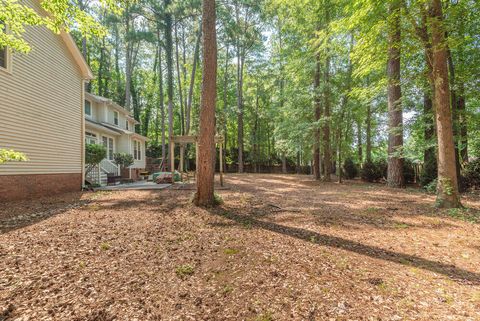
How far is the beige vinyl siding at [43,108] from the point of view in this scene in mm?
6938

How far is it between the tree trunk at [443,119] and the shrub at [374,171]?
8.79 metres

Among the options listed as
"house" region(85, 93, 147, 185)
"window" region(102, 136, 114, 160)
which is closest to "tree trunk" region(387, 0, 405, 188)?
"house" region(85, 93, 147, 185)

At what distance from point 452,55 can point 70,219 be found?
13540 millimetres

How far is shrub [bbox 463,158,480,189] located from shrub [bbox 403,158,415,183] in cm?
297

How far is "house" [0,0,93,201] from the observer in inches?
270

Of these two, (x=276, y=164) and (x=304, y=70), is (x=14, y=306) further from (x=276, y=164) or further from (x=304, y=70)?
(x=276, y=164)

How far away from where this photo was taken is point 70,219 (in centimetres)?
481

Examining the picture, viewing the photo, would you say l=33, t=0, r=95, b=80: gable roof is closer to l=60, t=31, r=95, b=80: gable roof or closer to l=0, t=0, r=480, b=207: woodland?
l=60, t=31, r=95, b=80: gable roof

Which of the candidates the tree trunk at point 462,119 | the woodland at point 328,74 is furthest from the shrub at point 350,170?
the tree trunk at point 462,119

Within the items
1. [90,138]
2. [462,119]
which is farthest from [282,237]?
[90,138]

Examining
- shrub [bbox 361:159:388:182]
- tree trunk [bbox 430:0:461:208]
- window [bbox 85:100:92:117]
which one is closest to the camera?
tree trunk [bbox 430:0:461:208]

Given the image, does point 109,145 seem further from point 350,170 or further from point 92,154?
point 350,170

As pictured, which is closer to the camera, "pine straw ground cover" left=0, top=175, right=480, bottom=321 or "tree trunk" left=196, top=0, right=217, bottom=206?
"pine straw ground cover" left=0, top=175, right=480, bottom=321

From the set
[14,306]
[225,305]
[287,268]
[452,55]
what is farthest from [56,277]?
[452,55]
